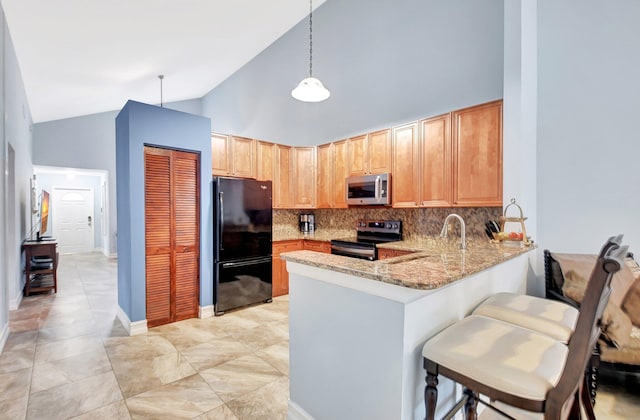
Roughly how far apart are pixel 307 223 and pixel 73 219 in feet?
27.2

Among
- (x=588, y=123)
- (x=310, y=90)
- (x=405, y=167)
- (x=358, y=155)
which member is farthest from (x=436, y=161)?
(x=310, y=90)

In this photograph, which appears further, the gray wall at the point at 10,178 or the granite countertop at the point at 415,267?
the gray wall at the point at 10,178

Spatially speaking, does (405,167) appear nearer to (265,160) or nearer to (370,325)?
(265,160)

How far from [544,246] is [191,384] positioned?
335 cm

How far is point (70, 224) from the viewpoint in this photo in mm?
8797

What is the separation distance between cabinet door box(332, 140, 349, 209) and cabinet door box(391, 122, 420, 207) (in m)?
0.84

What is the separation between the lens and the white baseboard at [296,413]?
1.62 meters

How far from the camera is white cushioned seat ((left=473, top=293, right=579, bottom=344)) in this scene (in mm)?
1417

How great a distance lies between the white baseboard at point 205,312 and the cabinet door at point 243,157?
1761 mm

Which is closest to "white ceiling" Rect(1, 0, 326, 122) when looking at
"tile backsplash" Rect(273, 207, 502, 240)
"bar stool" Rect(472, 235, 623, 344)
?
"tile backsplash" Rect(273, 207, 502, 240)

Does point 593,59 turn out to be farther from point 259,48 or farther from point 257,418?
point 259,48

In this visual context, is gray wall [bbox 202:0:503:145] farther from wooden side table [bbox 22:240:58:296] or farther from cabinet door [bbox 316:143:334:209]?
wooden side table [bbox 22:240:58:296]

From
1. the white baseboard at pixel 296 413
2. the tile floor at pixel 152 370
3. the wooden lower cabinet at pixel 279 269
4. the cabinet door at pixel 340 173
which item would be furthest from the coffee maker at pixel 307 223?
the white baseboard at pixel 296 413

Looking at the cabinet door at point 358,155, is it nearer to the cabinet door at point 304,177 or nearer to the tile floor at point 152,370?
the cabinet door at point 304,177
